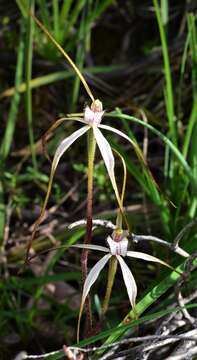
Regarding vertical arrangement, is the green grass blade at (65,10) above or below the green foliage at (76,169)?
above

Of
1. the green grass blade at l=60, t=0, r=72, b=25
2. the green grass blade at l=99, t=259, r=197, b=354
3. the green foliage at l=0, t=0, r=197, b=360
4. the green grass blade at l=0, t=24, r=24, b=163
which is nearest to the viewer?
the green grass blade at l=99, t=259, r=197, b=354

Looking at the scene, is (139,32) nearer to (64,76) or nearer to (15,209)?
(64,76)

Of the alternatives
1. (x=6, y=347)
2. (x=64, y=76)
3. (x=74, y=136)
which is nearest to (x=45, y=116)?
(x=64, y=76)

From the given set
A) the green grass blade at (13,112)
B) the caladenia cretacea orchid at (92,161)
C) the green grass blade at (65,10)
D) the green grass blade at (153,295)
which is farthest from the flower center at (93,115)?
the green grass blade at (65,10)

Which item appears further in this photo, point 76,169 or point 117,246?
point 76,169

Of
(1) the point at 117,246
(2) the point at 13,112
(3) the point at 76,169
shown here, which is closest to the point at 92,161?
(1) the point at 117,246

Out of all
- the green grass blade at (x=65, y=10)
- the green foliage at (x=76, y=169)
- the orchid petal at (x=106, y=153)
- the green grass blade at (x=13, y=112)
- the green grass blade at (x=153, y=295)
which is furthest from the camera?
the green grass blade at (x=65, y=10)

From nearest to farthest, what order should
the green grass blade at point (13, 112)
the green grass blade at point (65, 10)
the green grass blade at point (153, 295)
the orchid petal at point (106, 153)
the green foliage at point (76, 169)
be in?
1. the orchid petal at point (106, 153)
2. the green grass blade at point (153, 295)
3. the green foliage at point (76, 169)
4. the green grass blade at point (13, 112)
5. the green grass blade at point (65, 10)

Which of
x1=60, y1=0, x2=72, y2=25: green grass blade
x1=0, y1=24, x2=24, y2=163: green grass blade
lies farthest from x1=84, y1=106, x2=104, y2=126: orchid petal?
x1=60, y1=0, x2=72, y2=25: green grass blade

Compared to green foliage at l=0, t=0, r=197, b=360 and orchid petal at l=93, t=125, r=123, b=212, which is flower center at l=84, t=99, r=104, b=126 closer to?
orchid petal at l=93, t=125, r=123, b=212

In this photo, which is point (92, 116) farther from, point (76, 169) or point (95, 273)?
point (76, 169)

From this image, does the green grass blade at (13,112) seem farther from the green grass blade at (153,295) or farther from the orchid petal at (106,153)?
the orchid petal at (106,153)

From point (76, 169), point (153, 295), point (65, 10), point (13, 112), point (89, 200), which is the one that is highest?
point (65, 10)
